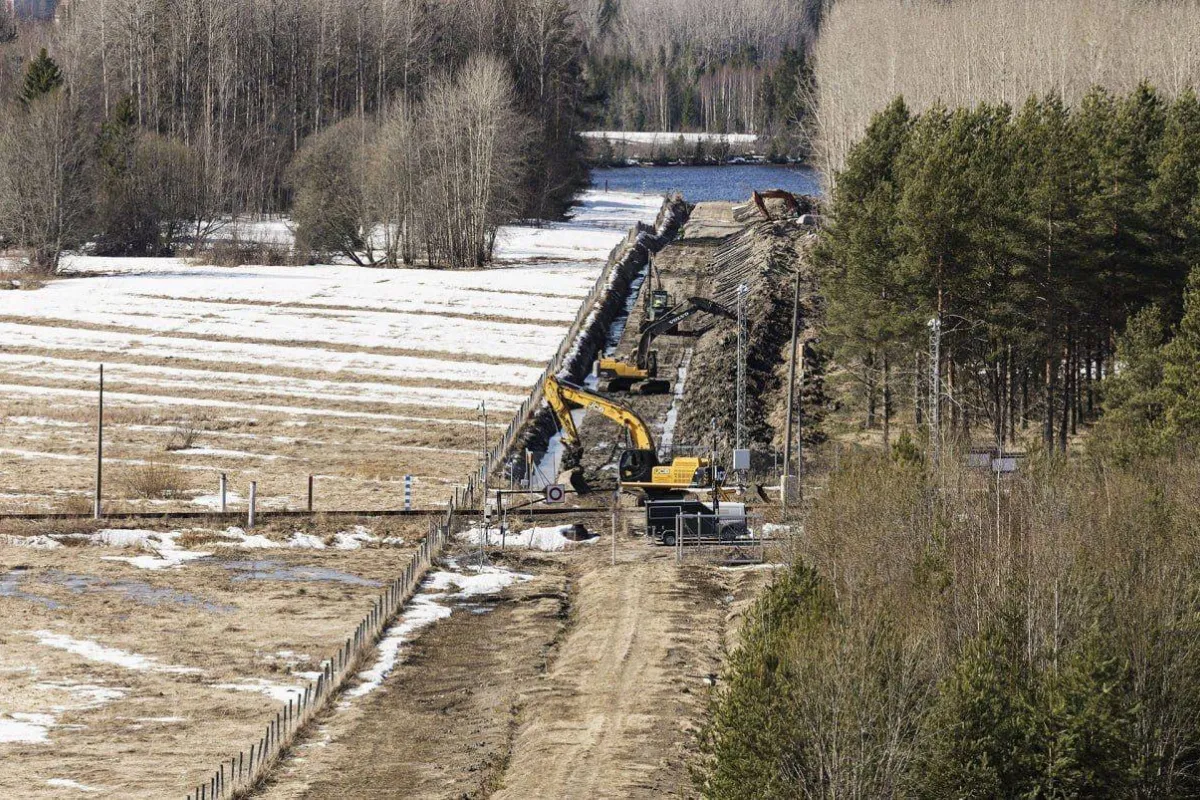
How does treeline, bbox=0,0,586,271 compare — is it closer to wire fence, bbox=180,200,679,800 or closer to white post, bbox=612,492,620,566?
wire fence, bbox=180,200,679,800

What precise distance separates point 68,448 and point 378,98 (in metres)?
85.1

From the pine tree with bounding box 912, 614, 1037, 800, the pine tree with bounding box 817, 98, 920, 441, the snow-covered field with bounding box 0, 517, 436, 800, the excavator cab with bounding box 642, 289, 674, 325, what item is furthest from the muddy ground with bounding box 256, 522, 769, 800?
the excavator cab with bounding box 642, 289, 674, 325

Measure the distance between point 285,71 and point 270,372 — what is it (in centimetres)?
7797

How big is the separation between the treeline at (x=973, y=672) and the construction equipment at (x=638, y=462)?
545 inches

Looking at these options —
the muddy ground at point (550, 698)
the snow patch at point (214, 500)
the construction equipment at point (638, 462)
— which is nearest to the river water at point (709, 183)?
the construction equipment at point (638, 462)

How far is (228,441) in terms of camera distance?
61656 millimetres

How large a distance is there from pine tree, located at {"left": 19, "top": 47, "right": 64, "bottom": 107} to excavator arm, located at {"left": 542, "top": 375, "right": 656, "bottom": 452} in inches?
2882

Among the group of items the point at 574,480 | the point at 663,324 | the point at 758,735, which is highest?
the point at 663,324

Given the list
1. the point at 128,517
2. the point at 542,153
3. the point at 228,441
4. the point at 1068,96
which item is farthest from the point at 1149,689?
the point at 542,153

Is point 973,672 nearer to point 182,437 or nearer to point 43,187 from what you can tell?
point 182,437

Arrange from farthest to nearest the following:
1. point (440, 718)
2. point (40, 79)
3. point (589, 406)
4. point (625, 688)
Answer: point (40, 79) → point (589, 406) → point (625, 688) → point (440, 718)

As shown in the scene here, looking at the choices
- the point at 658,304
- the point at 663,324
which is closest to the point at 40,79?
the point at 658,304

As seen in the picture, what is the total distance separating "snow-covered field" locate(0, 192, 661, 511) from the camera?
57.1 metres

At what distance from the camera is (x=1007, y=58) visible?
104m
